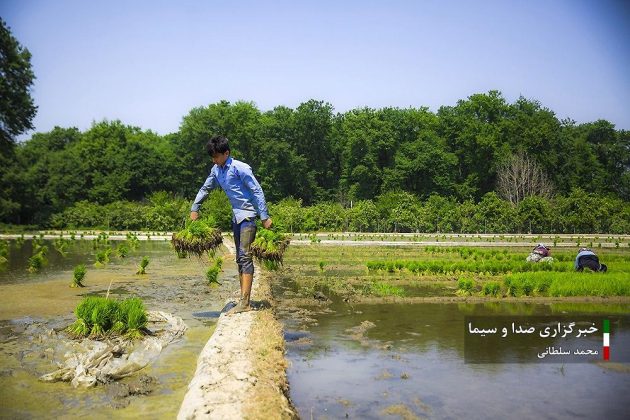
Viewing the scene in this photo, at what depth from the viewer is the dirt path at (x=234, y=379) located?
4.36m

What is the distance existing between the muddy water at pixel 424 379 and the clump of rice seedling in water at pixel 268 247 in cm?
117

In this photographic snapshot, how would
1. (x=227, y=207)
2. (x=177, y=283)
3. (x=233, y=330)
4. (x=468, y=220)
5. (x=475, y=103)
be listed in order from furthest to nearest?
(x=475, y=103)
(x=468, y=220)
(x=227, y=207)
(x=177, y=283)
(x=233, y=330)

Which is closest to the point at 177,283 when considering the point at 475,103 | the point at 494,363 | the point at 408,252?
the point at 494,363

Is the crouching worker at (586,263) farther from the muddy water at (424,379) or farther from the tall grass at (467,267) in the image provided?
the muddy water at (424,379)

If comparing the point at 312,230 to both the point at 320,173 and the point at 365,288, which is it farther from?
the point at 365,288

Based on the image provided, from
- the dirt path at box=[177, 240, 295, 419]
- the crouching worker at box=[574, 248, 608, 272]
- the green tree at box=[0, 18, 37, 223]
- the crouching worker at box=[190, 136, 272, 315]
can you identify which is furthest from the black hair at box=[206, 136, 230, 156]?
the green tree at box=[0, 18, 37, 223]

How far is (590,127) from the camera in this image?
7575 centimetres

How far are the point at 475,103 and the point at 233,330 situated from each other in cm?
6752

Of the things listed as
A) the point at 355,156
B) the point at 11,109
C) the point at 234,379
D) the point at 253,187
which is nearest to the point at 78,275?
the point at 253,187

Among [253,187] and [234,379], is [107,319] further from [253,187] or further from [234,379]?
[234,379]

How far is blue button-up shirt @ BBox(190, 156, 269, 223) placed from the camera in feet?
23.8

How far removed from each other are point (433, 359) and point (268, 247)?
3.43 metres

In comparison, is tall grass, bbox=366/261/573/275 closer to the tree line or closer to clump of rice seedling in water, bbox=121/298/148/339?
clump of rice seedling in water, bbox=121/298/148/339

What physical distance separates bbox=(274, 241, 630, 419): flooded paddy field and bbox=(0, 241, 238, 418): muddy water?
134 centimetres
